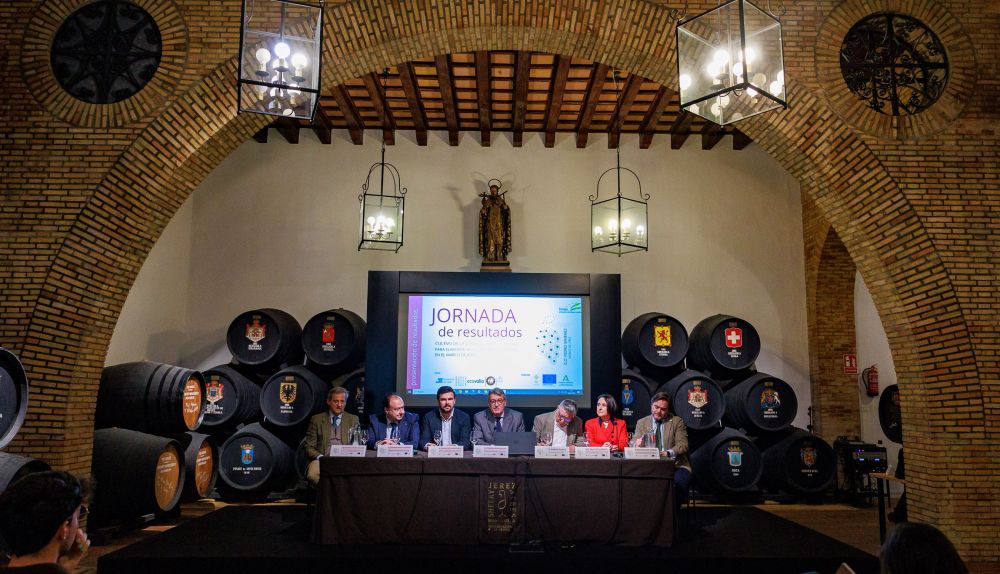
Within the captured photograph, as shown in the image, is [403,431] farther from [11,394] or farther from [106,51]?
[106,51]

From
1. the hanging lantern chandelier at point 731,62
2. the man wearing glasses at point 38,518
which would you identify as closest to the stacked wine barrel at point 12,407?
the man wearing glasses at point 38,518

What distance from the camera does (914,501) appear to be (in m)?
5.66

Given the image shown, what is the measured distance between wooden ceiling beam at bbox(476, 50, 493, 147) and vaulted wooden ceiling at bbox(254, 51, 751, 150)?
0.01 metres

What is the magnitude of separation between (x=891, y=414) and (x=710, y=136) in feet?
14.7

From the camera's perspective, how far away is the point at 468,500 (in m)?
4.79

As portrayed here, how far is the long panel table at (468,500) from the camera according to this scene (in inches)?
188

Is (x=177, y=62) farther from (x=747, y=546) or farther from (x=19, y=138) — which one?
(x=747, y=546)

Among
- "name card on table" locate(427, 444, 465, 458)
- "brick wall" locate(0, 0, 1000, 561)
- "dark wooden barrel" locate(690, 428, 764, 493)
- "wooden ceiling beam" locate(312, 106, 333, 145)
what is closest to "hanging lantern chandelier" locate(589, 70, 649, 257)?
"brick wall" locate(0, 0, 1000, 561)

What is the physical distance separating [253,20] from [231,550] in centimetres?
359

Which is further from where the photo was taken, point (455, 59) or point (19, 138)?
point (455, 59)

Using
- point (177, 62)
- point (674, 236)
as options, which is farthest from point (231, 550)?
point (674, 236)

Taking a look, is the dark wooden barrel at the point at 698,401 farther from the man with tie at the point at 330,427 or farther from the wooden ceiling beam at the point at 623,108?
the man with tie at the point at 330,427

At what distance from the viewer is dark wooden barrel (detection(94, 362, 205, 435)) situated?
5.93 meters

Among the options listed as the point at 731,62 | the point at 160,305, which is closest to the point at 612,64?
the point at 731,62
